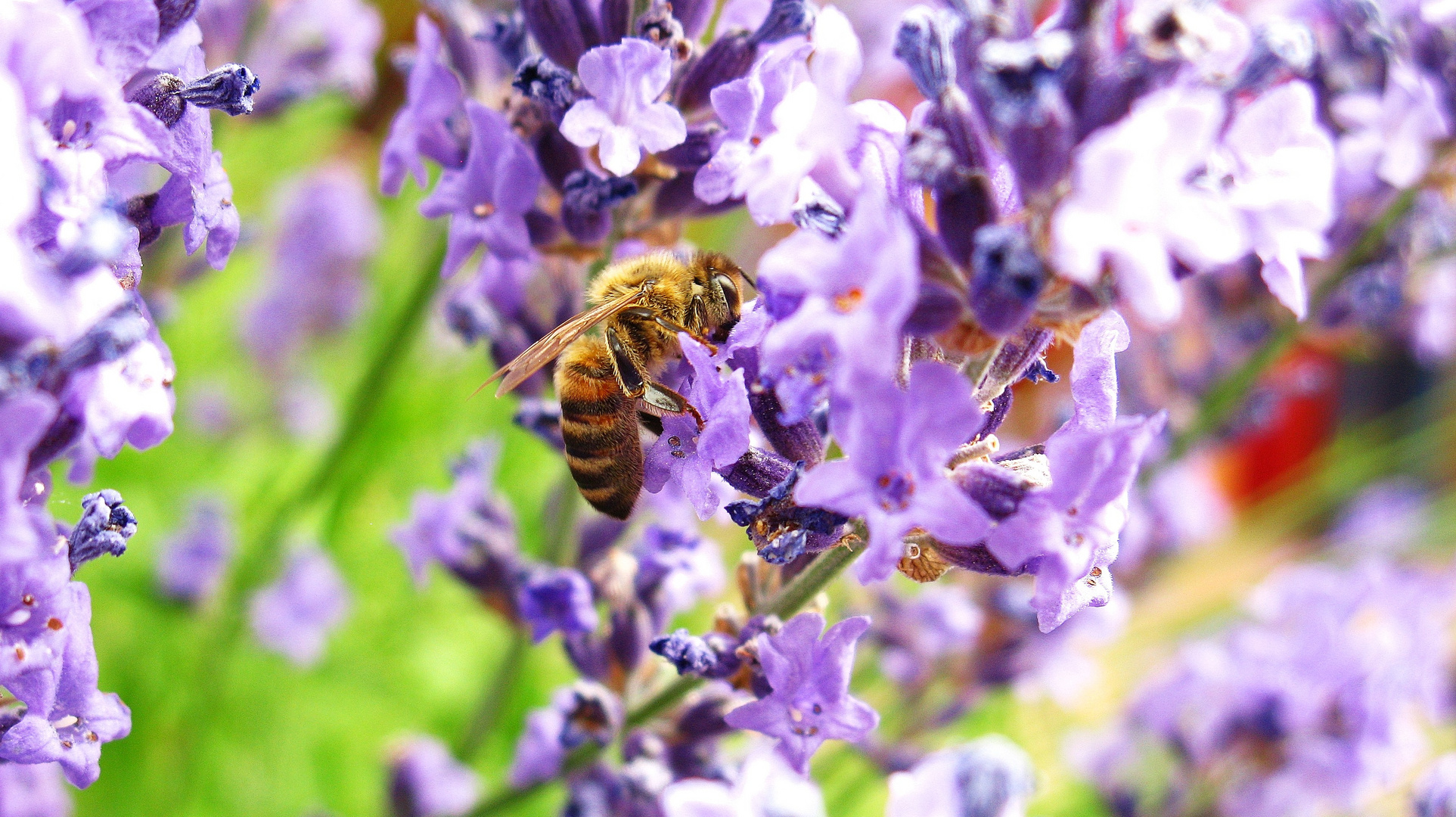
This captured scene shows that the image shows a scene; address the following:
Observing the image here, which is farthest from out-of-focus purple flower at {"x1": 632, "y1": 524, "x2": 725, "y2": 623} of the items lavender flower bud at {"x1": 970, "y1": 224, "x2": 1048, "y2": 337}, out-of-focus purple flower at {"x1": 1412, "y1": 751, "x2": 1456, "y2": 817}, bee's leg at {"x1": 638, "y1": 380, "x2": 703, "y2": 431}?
out-of-focus purple flower at {"x1": 1412, "y1": 751, "x2": 1456, "y2": 817}

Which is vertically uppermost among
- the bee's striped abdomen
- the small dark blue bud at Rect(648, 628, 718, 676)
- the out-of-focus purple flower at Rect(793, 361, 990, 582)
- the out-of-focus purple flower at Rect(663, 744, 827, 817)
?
the out-of-focus purple flower at Rect(793, 361, 990, 582)

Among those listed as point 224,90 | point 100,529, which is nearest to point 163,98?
point 224,90

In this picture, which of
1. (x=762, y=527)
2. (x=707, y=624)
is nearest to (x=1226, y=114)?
(x=762, y=527)

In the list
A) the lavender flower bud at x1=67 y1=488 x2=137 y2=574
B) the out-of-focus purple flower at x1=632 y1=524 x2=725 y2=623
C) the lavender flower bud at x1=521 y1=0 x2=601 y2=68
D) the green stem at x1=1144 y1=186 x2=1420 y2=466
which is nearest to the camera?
the lavender flower bud at x1=67 y1=488 x2=137 y2=574

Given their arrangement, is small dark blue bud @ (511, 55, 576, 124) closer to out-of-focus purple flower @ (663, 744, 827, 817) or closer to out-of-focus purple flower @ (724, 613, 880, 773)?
out-of-focus purple flower @ (724, 613, 880, 773)

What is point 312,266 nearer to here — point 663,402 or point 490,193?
point 490,193

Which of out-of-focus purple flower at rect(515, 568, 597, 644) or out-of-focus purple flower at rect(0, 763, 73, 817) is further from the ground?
out-of-focus purple flower at rect(515, 568, 597, 644)

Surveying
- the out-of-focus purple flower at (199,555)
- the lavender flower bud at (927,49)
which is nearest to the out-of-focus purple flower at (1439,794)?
the lavender flower bud at (927,49)

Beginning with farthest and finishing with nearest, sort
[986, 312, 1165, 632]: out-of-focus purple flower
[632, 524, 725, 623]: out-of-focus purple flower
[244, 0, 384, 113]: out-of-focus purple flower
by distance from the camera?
1. [244, 0, 384, 113]: out-of-focus purple flower
2. [632, 524, 725, 623]: out-of-focus purple flower
3. [986, 312, 1165, 632]: out-of-focus purple flower
